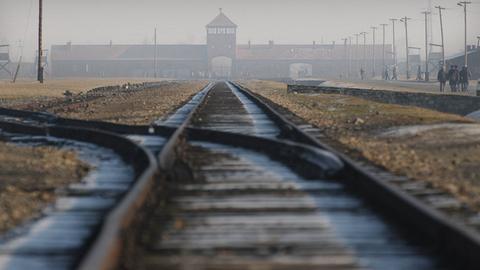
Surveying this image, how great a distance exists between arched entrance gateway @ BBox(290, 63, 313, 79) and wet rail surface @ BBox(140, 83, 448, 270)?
158m

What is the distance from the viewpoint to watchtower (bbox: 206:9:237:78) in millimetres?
163125

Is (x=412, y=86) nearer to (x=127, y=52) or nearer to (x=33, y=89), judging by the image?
(x=33, y=89)

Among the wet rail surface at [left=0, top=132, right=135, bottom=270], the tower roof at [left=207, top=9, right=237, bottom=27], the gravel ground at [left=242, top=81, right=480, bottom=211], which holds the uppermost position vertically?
the tower roof at [left=207, top=9, right=237, bottom=27]

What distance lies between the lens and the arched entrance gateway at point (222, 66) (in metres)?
164

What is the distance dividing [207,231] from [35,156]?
6393 millimetres

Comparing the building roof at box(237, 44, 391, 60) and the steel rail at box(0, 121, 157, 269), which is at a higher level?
the building roof at box(237, 44, 391, 60)

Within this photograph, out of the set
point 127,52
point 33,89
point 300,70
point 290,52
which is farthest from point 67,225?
point 290,52

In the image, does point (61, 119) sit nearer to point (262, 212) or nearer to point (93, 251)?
point (262, 212)

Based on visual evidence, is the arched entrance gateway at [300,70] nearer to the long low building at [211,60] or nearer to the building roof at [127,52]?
the long low building at [211,60]

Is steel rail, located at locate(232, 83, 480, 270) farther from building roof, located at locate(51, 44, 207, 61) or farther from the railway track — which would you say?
building roof, located at locate(51, 44, 207, 61)

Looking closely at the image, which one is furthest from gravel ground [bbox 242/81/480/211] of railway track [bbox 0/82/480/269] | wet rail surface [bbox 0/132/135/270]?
wet rail surface [bbox 0/132/135/270]

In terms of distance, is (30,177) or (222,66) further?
(222,66)

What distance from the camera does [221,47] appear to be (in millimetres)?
164500

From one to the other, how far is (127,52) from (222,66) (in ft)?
72.1
